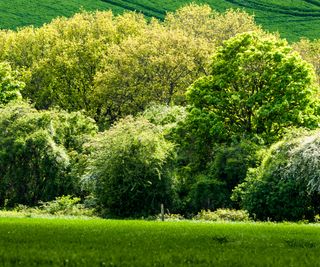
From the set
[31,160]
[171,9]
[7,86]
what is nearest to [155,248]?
[31,160]

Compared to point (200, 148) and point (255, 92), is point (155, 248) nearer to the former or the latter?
point (200, 148)

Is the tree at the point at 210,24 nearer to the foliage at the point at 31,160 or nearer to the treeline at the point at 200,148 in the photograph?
the treeline at the point at 200,148

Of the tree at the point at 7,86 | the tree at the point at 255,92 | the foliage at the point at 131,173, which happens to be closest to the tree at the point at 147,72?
the tree at the point at 7,86

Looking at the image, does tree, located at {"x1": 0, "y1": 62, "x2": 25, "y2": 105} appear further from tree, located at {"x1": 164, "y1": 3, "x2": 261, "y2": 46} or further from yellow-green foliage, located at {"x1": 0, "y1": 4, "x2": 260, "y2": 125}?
tree, located at {"x1": 164, "y1": 3, "x2": 261, "y2": 46}

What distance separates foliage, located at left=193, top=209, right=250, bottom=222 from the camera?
49688 millimetres

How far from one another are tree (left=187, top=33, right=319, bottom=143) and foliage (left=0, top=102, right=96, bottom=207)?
1385 cm

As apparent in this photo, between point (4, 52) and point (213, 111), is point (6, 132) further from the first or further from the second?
point (4, 52)

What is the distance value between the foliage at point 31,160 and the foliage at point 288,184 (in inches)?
753

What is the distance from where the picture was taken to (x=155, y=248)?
20.0 metres

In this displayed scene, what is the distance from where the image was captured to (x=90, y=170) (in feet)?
184

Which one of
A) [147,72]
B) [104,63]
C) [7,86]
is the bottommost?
[7,86]

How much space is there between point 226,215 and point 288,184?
579 cm

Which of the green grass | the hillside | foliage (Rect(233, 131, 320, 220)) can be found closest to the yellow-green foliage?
foliage (Rect(233, 131, 320, 220))

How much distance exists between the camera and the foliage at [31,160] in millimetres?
59938
